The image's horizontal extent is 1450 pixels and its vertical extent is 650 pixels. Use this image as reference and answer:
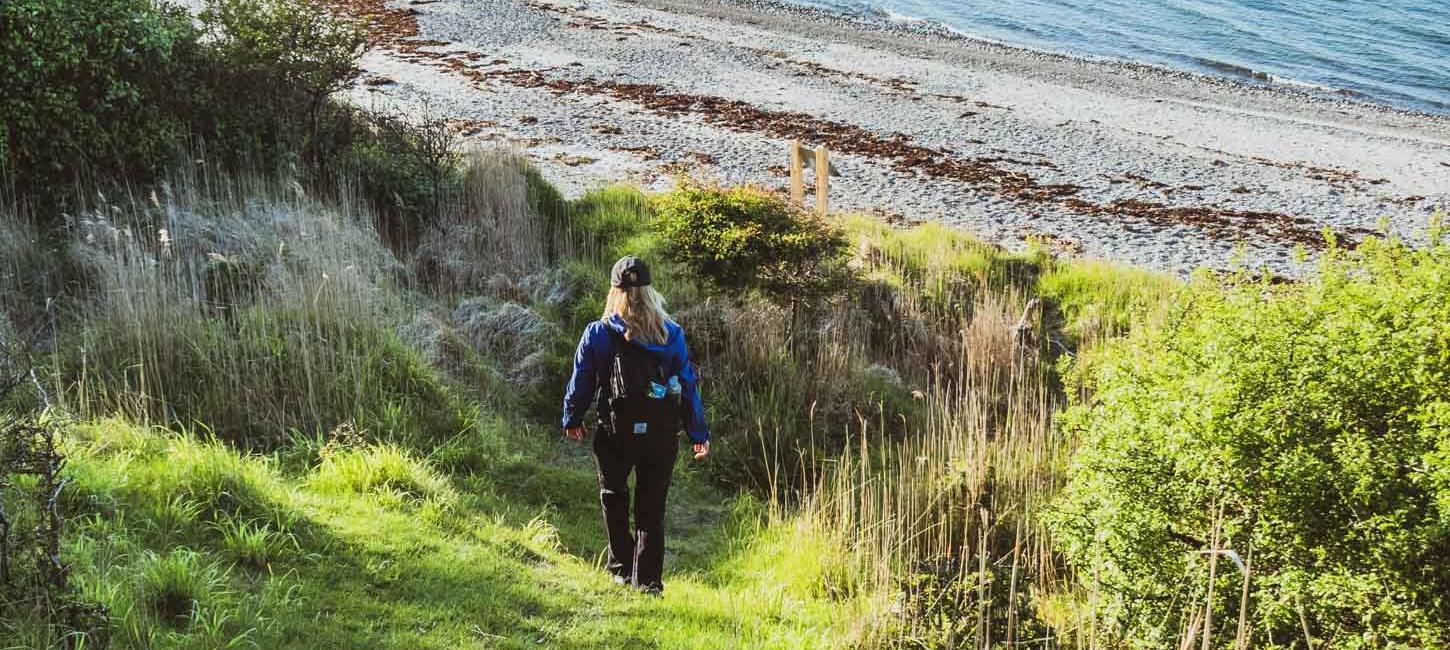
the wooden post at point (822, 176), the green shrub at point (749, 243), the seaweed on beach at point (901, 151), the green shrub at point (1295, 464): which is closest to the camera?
the green shrub at point (1295, 464)

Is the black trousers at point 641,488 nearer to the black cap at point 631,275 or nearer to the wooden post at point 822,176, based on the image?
the black cap at point 631,275

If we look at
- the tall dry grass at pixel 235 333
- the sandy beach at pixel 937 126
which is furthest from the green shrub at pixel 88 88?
the sandy beach at pixel 937 126

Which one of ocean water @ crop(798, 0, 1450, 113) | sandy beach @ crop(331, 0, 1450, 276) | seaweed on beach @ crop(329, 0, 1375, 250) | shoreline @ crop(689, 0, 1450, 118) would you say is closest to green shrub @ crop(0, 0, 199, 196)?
sandy beach @ crop(331, 0, 1450, 276)

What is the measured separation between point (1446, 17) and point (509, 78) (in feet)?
112

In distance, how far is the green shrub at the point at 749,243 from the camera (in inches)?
458

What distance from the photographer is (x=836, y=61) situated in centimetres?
2902

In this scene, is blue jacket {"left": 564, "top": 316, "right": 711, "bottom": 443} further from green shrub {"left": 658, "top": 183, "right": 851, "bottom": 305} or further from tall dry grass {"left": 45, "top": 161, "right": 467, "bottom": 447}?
green shrub {"left": 658, "top": 183, "right": 851, "bottom": 305}

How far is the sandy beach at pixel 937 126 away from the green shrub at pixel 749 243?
15.3 feet

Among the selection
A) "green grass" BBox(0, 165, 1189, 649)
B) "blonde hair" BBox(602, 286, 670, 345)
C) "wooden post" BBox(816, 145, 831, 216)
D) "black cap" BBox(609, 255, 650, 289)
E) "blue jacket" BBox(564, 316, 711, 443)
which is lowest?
"green grass" BBox(0, 165, 1189, 649)

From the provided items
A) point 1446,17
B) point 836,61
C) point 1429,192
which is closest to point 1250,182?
point 1429,192

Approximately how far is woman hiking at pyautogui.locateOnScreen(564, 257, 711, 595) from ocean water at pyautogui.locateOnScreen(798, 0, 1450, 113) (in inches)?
1146

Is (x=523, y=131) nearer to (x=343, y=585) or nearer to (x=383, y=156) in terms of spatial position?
(x=383, y=156)

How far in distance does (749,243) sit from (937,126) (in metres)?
12.3

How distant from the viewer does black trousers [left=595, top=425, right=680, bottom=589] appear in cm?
684
